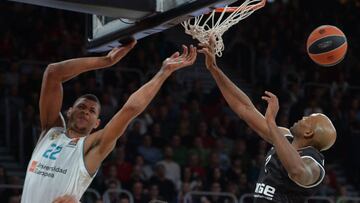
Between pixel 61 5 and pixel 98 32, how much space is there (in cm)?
91

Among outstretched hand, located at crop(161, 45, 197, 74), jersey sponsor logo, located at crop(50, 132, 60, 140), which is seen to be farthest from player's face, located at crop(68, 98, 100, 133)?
outstretched hand, located at crop(161, 45, 197, 74)

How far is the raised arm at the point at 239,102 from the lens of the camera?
589 cm

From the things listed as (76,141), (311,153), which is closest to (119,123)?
(76,141)

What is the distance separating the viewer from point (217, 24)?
605 cm

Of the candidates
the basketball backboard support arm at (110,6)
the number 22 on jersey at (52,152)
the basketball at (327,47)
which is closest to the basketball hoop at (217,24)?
the basketball backboard support arm at (110,6)

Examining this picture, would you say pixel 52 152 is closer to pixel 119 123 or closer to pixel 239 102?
pixel 119 123

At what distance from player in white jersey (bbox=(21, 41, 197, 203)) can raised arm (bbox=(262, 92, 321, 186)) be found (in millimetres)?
679

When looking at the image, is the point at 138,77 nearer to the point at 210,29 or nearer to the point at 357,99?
the point at 357,99

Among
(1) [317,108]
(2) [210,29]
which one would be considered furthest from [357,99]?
(2) [210,29]

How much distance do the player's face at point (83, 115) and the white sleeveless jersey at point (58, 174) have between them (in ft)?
0.41

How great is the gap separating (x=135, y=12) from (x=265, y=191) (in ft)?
5.02

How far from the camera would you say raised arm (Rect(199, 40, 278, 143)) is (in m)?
5.89

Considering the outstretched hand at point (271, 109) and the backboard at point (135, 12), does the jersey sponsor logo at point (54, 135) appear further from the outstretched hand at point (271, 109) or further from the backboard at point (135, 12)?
the outstretched hand at point (271, 109)

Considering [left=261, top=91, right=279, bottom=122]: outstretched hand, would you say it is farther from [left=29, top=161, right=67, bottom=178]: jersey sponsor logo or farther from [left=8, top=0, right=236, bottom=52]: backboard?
[left=29, top=161, right=67, bottom=178]: jersey sponsor logo
